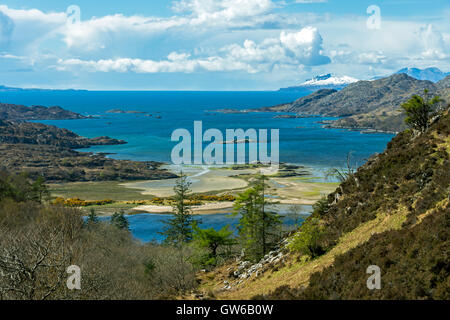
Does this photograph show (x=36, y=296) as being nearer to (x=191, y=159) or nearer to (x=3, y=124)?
(x=191, y=159)

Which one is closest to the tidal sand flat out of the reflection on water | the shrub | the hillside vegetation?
the hillside vegetation

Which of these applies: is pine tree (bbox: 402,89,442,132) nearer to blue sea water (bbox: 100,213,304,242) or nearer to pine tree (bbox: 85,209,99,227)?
blue sea water (bbox: 100,213,304,242)

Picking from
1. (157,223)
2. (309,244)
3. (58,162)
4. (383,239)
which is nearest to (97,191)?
(157,223)

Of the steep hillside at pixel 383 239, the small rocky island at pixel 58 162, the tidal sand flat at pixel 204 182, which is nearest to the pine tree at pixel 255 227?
the steep hillside at pixel 383 239

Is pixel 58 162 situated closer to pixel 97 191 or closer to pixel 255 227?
pixel 97 191

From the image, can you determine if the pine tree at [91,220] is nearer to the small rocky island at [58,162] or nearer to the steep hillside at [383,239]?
the steep hillside at [383,239]
